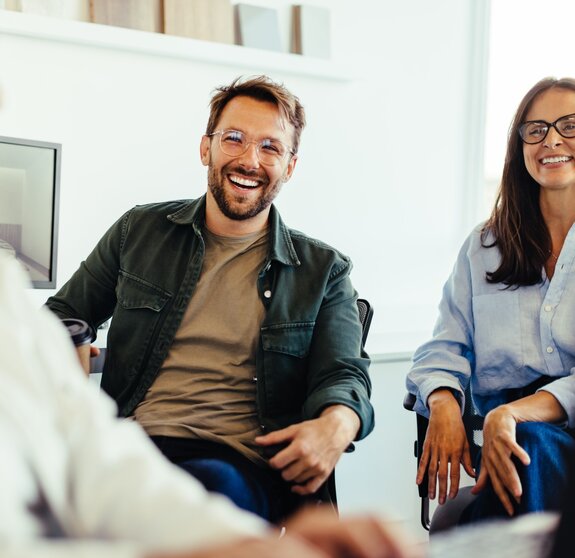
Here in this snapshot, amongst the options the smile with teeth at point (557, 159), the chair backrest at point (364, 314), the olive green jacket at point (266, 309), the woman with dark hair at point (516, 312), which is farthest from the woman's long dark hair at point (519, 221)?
the olive green jacket at point (266, 309)

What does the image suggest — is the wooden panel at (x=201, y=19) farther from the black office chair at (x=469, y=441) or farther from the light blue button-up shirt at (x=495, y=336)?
the black office chair at (x=469, y=441)

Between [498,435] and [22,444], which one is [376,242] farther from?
[22,444]

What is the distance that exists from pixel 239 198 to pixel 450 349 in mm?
652

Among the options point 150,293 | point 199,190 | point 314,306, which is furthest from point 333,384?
point 199,190

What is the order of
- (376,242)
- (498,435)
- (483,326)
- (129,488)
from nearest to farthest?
(129,488)
(498,435)
(483,326)
(376,242)

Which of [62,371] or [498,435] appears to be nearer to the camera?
[62,371]

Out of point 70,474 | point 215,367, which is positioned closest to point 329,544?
point 70,474

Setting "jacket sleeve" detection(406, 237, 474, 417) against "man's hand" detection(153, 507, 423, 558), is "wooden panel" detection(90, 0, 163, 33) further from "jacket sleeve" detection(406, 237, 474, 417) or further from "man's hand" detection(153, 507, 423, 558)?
"man's hand" detection(153, 507, 423, 558)

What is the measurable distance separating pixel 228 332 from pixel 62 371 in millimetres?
971

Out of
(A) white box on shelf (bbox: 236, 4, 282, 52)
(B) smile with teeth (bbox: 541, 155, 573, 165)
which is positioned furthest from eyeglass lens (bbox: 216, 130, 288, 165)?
(A) white box on shelf (bbox: 236, 4, 282, 52)

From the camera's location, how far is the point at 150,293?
1.92 metres

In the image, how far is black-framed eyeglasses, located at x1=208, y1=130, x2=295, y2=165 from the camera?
80.7 inches

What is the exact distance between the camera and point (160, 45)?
288 centimetres

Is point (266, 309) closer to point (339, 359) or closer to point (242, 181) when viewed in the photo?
point (339, 359)
